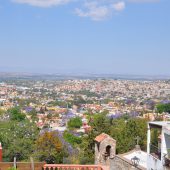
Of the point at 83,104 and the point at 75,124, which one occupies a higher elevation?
the point at 75,124

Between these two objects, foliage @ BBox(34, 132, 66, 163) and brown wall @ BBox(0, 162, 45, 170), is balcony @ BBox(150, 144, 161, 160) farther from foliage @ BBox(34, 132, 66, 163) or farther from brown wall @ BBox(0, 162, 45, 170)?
foliage @ BBox(34, 132, 66, 163)

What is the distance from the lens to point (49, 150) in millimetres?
23297

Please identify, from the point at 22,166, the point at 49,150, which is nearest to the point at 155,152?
the point at 22,166

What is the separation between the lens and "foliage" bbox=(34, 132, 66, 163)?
22.9 m

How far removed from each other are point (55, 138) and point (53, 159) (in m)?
1.40

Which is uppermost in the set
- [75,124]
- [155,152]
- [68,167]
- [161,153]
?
[161,153]

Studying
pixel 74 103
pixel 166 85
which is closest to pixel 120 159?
pixel 74 103

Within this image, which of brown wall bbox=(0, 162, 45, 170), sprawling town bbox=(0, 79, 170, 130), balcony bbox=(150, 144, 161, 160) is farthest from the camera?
sprawling town bbox=(0, 79, 170, 130)

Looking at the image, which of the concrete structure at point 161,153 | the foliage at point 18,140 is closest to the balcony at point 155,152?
the concrete structure at point 161,153

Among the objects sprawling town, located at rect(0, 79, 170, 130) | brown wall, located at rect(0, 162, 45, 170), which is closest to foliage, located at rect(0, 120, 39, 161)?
brown wall, located at rect(0, 162, 45, 170)

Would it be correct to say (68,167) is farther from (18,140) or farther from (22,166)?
(18,140)

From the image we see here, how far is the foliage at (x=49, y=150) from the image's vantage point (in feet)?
75.0

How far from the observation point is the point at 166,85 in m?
181

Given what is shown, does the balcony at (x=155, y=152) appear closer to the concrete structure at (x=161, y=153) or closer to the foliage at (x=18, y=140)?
the concrete structure at (x=161, y=153)
